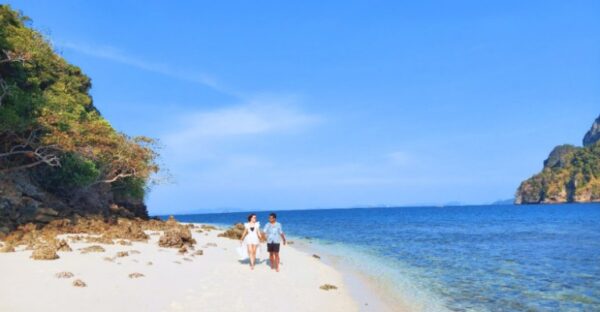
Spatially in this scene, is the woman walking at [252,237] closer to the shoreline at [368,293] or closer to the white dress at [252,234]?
the white dress at [252,234]

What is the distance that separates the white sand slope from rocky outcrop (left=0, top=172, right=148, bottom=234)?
373 inches

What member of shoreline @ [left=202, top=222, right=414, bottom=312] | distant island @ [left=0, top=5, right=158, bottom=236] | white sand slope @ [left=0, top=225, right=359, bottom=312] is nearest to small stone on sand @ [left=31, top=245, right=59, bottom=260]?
white sand slope @ [left=0, top=225, right=359, bottom=312]

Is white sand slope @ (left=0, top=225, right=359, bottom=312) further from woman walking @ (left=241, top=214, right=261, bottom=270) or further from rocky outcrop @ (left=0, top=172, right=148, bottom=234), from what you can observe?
rocky outcrop @ (left=0, top=172, right=148, bottom=234)

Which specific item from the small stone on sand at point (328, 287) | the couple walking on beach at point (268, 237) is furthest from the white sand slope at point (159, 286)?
the couple walking on beach at point (268, 237)

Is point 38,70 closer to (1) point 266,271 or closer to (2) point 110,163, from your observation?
(2) point 110,163

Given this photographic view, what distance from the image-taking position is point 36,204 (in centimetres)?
2897

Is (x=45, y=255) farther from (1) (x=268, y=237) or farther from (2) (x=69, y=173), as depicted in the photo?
(2) (x=69, y=173)

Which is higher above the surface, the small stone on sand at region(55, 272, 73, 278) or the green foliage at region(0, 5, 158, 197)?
the green foliage at region(0, 5, 158, 197)

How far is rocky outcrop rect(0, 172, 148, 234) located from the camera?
26.3m

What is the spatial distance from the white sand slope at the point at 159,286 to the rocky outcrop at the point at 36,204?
373 inches

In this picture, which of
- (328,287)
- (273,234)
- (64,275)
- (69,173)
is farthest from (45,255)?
(69,173)

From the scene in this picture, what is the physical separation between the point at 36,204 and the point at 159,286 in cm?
2032

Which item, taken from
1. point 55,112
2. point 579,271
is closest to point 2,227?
point 55,112

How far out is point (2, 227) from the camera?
23.5m
